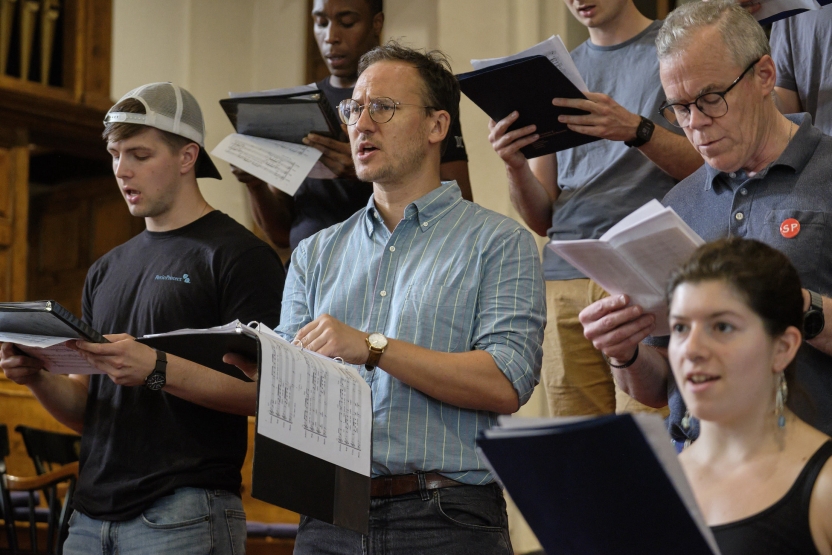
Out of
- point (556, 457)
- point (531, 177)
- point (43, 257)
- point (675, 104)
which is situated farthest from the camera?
point (43, 257)

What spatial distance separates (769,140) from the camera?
6.75ft

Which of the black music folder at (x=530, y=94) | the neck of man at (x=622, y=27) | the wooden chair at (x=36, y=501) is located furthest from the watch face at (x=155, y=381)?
the neck of man at (x=622, y=27)

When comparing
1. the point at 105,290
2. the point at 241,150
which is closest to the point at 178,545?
the point at 105,290

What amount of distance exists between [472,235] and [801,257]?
2.04 feet

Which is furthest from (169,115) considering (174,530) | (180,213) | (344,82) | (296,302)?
(174,530)

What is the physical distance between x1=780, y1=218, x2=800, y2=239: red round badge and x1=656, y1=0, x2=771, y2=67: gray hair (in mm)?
335

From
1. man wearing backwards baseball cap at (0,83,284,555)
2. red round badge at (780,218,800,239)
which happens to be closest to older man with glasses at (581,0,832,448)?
red round badge at (780,218,800,239)

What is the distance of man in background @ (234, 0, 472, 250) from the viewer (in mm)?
2910

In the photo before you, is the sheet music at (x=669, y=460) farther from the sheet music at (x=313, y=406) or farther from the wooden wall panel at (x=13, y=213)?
the wooden wall panel at (x=13, y=213)

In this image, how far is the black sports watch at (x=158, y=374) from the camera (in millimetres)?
2299

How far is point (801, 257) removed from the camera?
1.93 m

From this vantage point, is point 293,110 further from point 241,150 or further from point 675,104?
point 675,104

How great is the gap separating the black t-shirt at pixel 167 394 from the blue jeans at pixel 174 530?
25mm

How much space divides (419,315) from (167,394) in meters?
0.73
